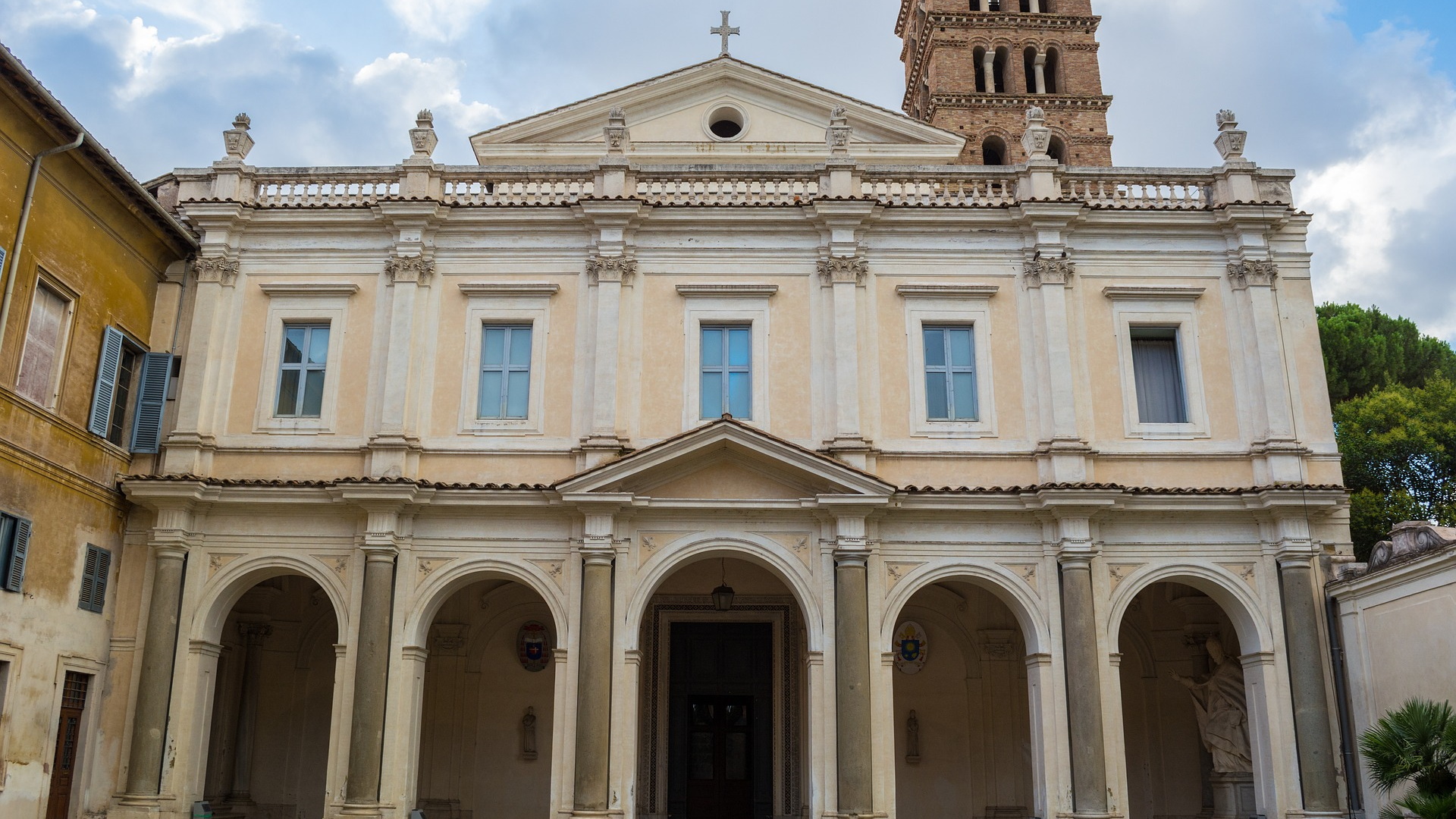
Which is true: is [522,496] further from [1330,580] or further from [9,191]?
[1330,580]

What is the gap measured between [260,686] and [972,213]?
1437 cm

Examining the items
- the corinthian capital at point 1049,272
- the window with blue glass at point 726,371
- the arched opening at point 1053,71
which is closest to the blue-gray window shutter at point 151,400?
the window with blue glass at point 726,371

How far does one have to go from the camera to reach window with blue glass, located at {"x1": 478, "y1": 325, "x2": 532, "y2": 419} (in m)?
18.7

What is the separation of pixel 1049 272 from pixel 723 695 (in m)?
8.91

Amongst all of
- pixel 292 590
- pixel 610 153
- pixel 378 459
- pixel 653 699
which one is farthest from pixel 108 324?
pixel 653 699

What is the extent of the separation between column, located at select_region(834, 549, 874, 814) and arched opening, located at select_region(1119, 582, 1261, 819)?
5489mm

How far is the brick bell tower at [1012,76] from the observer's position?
34.8 meters

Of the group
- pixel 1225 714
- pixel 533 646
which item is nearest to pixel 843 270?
pixel 533 646

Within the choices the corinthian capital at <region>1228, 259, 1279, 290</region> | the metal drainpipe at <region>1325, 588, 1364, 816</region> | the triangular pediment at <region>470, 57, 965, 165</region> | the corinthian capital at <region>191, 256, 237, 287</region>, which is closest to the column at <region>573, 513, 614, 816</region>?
the corinthian capital at <region>191, 256, 237, 287</region>

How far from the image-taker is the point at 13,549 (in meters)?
15.0

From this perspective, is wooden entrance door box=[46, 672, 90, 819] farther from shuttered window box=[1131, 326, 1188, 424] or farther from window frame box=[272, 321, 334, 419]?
shuttered window box=[1131, 326, 1188, 424]

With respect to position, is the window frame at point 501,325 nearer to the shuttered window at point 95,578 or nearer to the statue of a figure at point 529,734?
the statue of a figure at point 529,734

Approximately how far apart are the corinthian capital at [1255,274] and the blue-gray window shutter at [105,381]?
1725 centimetres

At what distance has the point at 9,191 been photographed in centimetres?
1491
